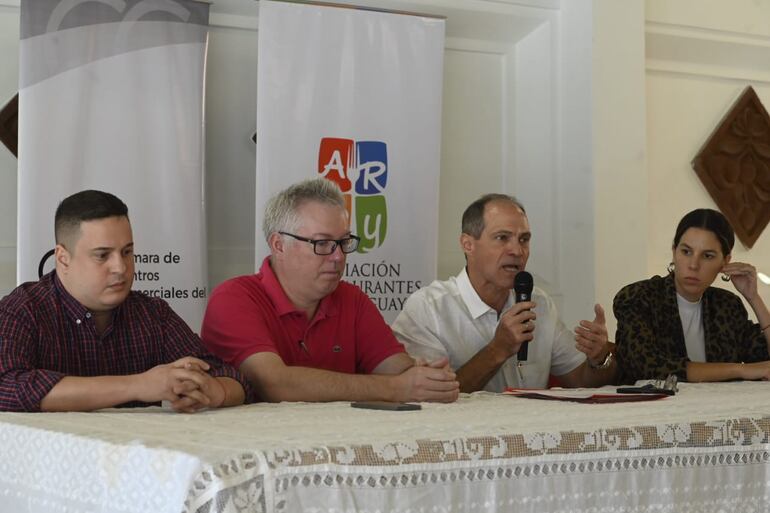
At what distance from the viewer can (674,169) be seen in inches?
231

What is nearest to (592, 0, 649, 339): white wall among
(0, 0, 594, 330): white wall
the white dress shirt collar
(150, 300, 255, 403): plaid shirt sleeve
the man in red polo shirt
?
(0, 0, 594, 330): white wall

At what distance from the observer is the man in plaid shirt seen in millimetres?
2137

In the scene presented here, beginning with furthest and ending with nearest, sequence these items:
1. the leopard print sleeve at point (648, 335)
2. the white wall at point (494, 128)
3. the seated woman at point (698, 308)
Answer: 1. the white wall at point (494, 128)
2. the seated woman at point (698, 308)
3. the leopard print sleeve at point (648, 335)

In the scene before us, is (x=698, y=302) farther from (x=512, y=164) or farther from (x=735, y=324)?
(x=512, y=164)

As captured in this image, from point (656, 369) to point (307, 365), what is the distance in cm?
115

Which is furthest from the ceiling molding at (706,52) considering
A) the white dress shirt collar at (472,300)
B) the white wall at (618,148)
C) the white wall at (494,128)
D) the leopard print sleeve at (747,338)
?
the white dress shirt collar at (472,300)

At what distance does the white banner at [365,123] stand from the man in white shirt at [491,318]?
3.99ft

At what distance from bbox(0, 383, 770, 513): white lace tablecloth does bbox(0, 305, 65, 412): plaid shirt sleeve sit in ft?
0.27

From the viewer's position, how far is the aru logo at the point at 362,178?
468 cm

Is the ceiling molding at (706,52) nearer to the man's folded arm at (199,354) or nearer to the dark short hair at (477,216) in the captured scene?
the dark short hair at (477,216)

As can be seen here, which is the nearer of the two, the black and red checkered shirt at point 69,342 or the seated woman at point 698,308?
the black and red checkered shirt at point 69,342

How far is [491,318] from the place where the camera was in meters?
3.46

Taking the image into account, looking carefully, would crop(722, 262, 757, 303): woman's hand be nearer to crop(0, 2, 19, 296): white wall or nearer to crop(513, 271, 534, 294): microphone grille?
crop(513, 271, 534, 294): microphone grille

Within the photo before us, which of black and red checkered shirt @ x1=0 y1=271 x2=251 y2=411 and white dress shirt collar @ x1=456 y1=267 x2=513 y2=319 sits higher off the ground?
white dress shirt collar @ x1=456 y1=267 x2=513 y2=319
